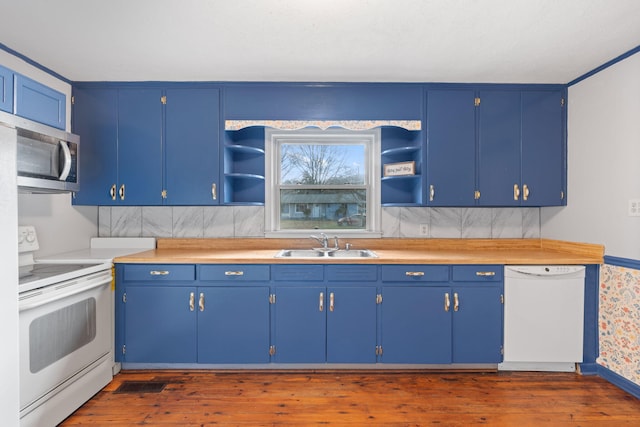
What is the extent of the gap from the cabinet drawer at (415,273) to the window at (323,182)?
763mm

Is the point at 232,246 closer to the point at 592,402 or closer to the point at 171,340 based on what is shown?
the point at 171,340

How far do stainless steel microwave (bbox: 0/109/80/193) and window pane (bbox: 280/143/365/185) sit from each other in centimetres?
165

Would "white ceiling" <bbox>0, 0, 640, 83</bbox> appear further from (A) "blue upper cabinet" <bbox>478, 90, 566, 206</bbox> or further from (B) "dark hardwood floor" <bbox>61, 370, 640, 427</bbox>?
(B) "dark hardwood floor" <bbox>61, 370, 640, 427</bbox>

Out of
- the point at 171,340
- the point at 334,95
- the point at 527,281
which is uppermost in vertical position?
the point at 334,95

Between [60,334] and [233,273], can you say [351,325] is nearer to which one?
[233,273]

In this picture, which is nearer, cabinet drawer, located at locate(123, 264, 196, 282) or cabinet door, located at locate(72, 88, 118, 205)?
cabinet drawer, located at locate(123, 264, 196, 282)

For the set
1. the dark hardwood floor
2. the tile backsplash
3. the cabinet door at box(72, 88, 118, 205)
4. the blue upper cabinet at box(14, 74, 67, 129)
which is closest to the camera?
the blue upper cabinet at box(14, 74, 67, 129)

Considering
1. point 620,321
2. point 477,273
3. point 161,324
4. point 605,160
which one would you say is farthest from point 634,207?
point 161,324

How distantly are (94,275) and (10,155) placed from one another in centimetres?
101

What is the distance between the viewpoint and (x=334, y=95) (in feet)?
9.22

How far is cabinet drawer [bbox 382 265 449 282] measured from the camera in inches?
99.0

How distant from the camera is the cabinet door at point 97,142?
280cm

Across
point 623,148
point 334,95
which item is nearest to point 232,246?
point 334,95

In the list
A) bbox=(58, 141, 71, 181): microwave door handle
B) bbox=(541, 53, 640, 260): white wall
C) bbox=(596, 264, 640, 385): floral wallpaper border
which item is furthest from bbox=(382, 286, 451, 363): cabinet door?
bbox=(58, 141, 71, 181): microwave door handle
